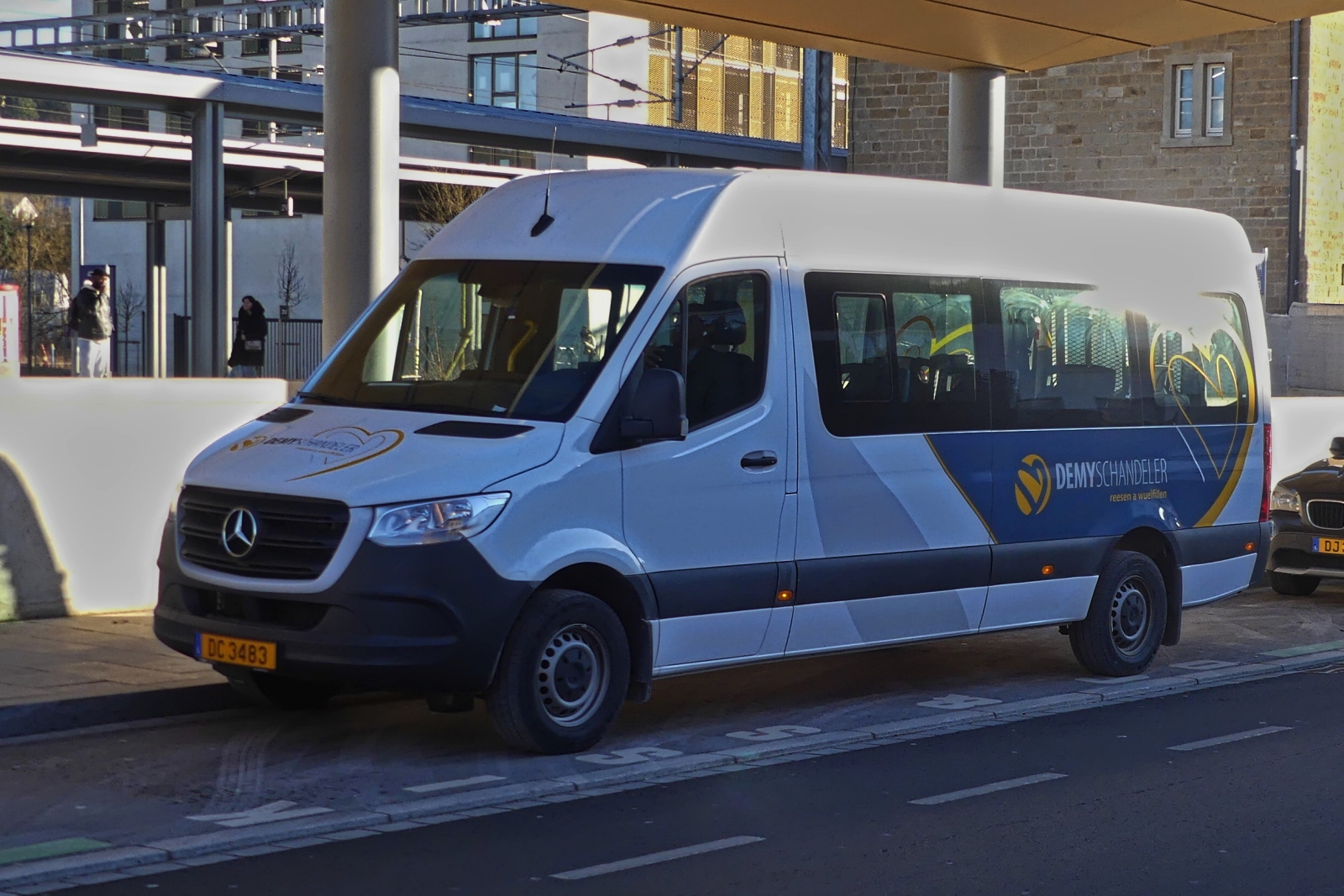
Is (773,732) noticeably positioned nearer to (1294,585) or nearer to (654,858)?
(654,858)

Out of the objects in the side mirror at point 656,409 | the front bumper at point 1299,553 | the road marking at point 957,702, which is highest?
the side mirror at point 656,409

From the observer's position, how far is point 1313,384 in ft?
122

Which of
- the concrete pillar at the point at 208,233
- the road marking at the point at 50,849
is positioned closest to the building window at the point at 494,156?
the concrete pillar at the point at 208,233

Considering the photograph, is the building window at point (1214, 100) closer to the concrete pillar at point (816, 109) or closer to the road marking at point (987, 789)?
the concrete pillar at point (816, 109)

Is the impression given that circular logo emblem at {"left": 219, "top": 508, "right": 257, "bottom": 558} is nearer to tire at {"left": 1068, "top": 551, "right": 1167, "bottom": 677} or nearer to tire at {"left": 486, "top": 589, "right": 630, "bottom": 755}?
tire at {"left": 486, "top": 589, "right": 630, "bottom": 755}

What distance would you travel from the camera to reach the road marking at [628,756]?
840 centimetres

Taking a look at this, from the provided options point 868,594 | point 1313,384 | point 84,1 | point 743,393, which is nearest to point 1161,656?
point 868,594

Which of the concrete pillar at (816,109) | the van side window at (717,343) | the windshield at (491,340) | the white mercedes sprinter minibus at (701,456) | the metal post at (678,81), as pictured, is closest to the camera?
the white mercedes sprinter minibus at (701,456)

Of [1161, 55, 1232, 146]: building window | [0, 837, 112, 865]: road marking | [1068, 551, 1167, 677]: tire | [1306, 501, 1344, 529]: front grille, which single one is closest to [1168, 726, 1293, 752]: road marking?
[1068, 551, 1167, 677]: tire

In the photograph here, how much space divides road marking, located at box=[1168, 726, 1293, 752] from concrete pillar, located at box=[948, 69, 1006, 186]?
9.77 m

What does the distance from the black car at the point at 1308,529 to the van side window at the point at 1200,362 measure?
339cm

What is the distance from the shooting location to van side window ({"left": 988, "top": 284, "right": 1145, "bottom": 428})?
416 inches

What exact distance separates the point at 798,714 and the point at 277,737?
2.56 metres

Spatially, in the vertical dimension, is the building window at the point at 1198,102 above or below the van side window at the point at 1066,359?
above
